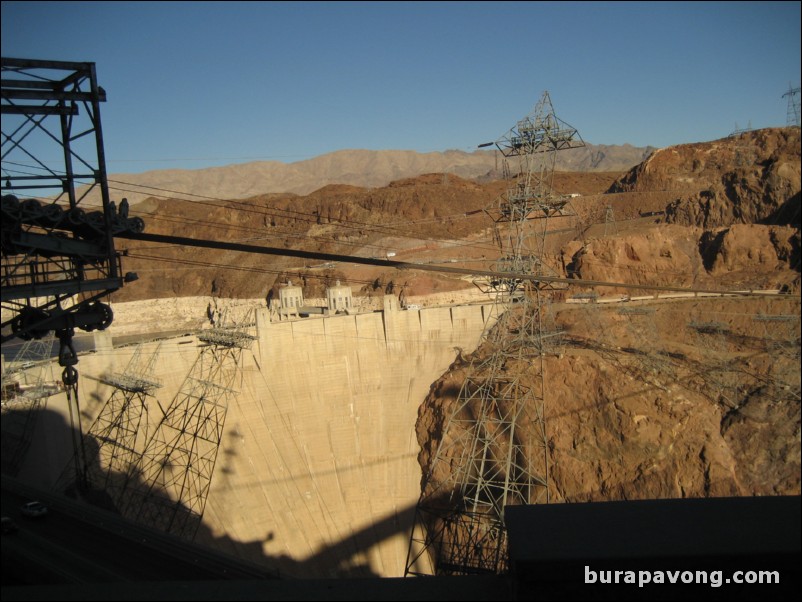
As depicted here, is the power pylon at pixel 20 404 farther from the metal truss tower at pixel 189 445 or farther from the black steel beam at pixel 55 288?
the black steel beam at pixel 55 288

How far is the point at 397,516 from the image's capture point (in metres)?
20.3

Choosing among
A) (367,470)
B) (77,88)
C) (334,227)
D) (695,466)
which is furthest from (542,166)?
(334,227)

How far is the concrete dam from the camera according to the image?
58.4ft

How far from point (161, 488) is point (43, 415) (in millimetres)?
3454

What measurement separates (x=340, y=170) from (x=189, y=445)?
113 meters

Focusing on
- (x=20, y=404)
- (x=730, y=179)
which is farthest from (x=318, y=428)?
(x=730, y=179)

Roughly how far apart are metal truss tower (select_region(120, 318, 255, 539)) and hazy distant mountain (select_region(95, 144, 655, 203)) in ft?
314

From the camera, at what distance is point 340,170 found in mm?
126750

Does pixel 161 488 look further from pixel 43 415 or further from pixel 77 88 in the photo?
pixel 77 88

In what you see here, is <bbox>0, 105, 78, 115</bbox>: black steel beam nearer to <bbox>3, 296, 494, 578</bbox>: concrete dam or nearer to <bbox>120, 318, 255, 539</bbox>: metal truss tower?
<bbox>3, 296, 494, 578</bbox>: concrete dam

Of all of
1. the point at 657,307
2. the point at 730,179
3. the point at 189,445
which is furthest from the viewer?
the point at 730,179

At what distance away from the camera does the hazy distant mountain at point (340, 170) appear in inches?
4540

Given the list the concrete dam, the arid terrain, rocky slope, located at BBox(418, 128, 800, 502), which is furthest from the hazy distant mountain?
the concrete dam

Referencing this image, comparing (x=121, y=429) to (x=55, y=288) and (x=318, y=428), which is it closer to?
(x=318, y=428)
